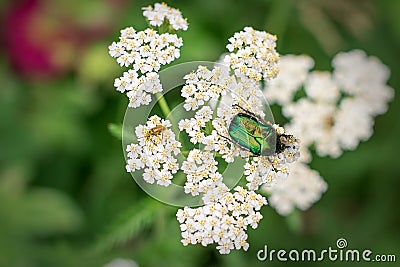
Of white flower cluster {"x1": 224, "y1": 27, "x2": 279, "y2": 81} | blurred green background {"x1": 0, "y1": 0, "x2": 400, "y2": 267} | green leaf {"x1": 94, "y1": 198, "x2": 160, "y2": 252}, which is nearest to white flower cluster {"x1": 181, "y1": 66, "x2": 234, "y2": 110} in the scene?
white flower cluster {"x1": 224, "y1": 27, "x2": 279, "y2": 81}

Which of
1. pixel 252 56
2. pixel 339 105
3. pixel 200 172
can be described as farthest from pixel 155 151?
pixel 339 105

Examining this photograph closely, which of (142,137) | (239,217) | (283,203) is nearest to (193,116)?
(142,137)

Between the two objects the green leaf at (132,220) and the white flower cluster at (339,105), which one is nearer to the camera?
the green leaf at (132,220)

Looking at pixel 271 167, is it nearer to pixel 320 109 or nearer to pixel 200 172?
pixel 200 172

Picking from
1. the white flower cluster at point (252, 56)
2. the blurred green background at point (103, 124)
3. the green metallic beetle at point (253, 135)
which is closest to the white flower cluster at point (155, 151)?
the green metallic beetle at point (253, 135)

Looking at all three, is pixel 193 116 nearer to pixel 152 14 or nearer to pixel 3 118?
pixel 152 14

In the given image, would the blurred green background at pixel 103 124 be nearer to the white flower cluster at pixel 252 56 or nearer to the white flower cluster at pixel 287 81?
the white flower cluster at pixel 287 81
